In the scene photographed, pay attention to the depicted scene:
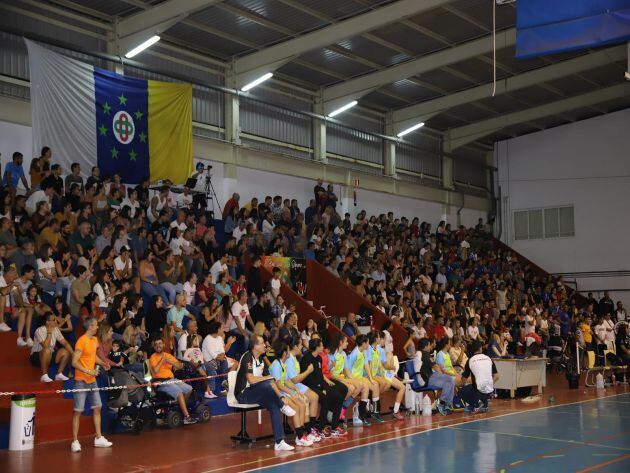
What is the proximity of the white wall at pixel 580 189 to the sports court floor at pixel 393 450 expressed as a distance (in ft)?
60.5

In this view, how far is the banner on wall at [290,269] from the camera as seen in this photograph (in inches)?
793

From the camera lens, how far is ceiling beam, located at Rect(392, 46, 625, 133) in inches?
1014

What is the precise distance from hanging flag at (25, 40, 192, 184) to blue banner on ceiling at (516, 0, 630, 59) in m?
10.6

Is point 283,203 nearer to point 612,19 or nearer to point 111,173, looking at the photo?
point 111,173

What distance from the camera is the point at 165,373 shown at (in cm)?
1251

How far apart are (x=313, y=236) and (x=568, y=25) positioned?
1320cm

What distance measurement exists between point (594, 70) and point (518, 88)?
9.37ft

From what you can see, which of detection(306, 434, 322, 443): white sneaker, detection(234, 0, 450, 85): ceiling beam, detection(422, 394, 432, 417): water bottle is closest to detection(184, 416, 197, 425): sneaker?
detection(306, 434, 322, 443): white sneaker

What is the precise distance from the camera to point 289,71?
81.9 ft

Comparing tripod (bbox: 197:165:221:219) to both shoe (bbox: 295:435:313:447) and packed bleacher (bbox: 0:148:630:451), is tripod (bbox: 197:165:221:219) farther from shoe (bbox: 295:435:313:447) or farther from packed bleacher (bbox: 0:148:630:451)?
shoe (bbox: 295:435:313:447)

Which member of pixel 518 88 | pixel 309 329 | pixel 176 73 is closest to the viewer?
pixel 309 329

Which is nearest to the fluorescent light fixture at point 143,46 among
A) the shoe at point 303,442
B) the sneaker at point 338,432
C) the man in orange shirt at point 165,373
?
the man in orange shirt at point 165,373


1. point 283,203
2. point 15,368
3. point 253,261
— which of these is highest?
point 283,203

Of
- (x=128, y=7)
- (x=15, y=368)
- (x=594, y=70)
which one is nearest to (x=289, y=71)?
(x=128, y=7)
